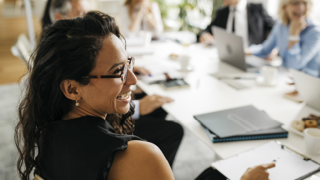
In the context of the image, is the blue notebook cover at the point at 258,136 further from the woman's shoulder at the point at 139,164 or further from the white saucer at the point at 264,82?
the white saucer at the point at 264,82

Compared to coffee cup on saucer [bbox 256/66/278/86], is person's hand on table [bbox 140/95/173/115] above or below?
below

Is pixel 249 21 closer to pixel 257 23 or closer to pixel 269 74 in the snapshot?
pixel 257 23

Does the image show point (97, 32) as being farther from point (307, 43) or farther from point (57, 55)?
point (307, 43)

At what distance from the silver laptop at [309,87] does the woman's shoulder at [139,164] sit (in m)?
0.91

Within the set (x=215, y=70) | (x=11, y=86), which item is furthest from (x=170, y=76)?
(x=11, y=86)

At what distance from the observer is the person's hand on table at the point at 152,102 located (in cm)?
152

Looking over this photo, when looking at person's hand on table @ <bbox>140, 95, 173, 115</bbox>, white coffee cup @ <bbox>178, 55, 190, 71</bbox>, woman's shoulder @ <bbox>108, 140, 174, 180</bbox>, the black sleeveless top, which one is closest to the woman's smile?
the black sleeveless top

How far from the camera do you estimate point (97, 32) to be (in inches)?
33.7

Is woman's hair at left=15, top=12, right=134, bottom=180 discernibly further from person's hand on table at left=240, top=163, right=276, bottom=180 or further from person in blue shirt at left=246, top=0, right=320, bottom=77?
person in blue shirt at left=246, top=0, right=320, bottom=77

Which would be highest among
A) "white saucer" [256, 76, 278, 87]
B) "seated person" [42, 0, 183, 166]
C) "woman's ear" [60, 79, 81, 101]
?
"woman's ear" [60, 79, 81, 101]

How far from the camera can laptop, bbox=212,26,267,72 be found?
77.0 inches

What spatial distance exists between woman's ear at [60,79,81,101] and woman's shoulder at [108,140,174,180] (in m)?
0.25

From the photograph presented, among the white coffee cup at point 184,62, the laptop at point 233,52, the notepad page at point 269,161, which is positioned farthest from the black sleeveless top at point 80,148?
the laptop at point 233,52

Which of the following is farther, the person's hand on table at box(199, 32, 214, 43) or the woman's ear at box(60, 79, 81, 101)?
the person's hand on table at box(199, 32, 214, 43)
